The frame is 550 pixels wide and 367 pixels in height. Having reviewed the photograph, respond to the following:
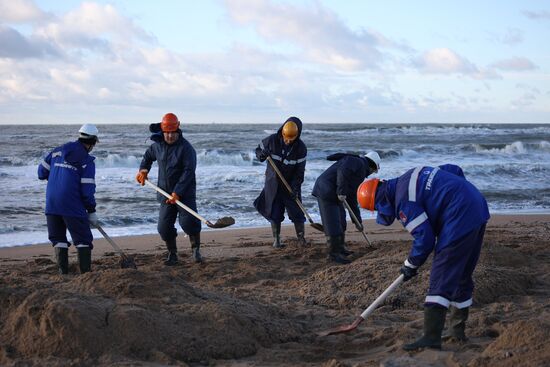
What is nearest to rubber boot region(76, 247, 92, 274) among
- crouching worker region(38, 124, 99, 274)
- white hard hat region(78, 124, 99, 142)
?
crouching worker region(38, 124, 99, 274)

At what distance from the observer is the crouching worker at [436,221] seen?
15.3 ft

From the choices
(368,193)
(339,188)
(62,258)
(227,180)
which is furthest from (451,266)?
(227,180)

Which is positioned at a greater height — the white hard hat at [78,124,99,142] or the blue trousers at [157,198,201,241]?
the white hard hat at [78,124,99,142]

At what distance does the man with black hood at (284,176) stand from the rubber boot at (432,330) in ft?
16.6

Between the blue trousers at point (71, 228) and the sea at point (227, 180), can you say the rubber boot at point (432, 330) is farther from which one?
the sea at point (227, 180)

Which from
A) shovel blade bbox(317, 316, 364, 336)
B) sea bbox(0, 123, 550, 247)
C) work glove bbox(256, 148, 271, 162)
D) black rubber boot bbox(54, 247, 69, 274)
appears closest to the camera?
shovel blade bbox(317, 316, 364, 336)

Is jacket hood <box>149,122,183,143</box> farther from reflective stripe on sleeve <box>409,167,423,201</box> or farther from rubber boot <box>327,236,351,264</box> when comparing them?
reflective stripe on sleeve <box>409,167,423,201</box>

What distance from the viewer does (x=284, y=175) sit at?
9820 millimetres

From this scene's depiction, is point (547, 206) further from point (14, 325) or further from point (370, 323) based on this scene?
point (14, 325)

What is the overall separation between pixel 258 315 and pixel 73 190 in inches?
109

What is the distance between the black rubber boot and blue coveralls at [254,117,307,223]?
3164 mm

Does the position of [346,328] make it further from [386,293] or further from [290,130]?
[290,130]

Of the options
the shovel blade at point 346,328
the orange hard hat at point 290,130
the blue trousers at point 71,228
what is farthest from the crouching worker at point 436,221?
the orange hard hat at point 290,130

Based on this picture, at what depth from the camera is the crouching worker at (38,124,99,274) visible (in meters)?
7.20
